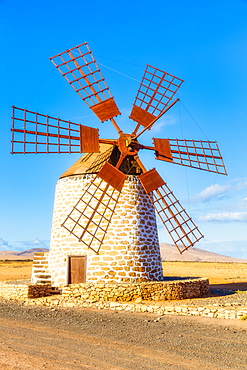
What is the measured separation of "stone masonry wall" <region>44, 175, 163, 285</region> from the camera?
14.5 metres

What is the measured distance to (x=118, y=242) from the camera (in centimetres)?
1461

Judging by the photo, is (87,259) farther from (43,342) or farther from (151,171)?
(43,342)

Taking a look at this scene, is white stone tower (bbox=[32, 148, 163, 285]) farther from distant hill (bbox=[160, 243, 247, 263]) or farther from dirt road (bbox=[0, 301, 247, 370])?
distant hill (bbox=[160, 243, 247, 263])

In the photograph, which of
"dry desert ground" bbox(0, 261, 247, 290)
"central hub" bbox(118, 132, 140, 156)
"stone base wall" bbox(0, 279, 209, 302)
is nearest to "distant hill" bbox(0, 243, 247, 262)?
"dry desert ground" bbox(0, 261, 247, 290)

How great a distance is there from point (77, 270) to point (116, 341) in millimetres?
6702

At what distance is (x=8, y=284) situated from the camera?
15.4 metres

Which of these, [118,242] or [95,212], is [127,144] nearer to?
[95,212]

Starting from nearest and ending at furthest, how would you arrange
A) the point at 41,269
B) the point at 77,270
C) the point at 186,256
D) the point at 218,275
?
the point at 77,270, the point at 41,269, the point at 218,275, the point at 186,256

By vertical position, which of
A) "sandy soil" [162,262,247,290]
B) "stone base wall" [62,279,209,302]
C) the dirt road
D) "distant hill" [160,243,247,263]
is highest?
"distant hill" [160,243,247,263]

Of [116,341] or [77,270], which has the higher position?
[77,270]

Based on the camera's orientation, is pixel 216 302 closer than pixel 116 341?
No

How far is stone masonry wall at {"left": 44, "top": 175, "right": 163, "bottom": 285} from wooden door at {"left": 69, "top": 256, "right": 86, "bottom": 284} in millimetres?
200

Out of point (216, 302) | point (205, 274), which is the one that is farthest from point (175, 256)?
point (216, 302)

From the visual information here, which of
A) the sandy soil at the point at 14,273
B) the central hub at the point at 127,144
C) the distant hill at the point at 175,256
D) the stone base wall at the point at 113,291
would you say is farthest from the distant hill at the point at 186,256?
the central hub at the point at 127,144
